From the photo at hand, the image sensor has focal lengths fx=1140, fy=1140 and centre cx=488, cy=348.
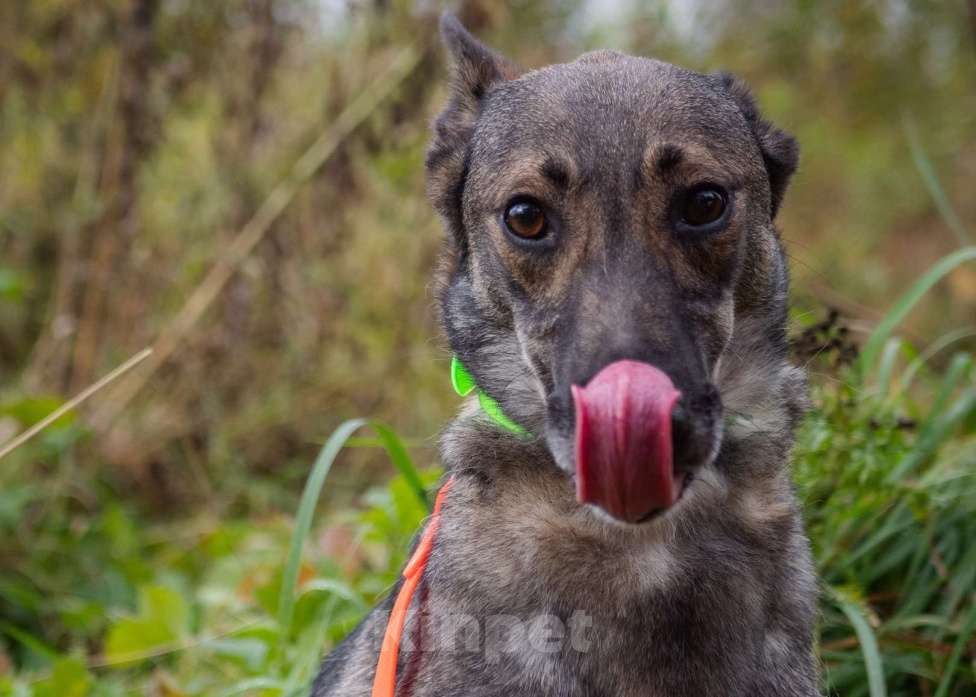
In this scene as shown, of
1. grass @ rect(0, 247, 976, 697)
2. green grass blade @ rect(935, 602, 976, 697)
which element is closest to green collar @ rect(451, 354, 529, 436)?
grass @ rect(0, 247, 976, 697)

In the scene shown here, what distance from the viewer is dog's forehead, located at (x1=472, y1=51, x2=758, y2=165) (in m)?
2.49

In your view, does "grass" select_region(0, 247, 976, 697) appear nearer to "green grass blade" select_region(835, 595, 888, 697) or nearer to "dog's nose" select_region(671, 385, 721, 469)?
"green grass blade" select_region(835, 595, 888, 697)

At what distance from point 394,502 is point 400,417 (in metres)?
2.33

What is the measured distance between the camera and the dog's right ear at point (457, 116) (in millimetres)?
2879

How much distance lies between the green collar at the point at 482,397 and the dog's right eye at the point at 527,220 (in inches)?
16.2

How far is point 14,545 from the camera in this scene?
5.06m

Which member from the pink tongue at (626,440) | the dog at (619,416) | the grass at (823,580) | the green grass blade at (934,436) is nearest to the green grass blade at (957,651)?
the grass at (823,580)

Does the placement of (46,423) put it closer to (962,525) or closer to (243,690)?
(243,690)

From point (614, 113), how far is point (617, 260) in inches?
15.1

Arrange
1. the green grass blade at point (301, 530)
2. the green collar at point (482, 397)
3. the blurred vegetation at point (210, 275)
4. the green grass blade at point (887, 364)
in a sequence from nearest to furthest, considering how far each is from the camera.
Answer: the green collar at point (482, 397) → the green grass blade at point (301, 530) → the green grass blade at point (887, 364) → the blurred vegetation at point (210, 275)

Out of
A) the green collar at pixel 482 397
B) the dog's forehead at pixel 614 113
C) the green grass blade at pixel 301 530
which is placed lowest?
the green grass blade at pixel 301 530

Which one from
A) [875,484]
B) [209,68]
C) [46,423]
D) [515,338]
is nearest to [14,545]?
[46,423]

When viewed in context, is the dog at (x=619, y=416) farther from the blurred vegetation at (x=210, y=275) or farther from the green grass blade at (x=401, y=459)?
the blurred vegetation at (x=210, y=275)

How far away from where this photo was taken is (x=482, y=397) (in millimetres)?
2736
